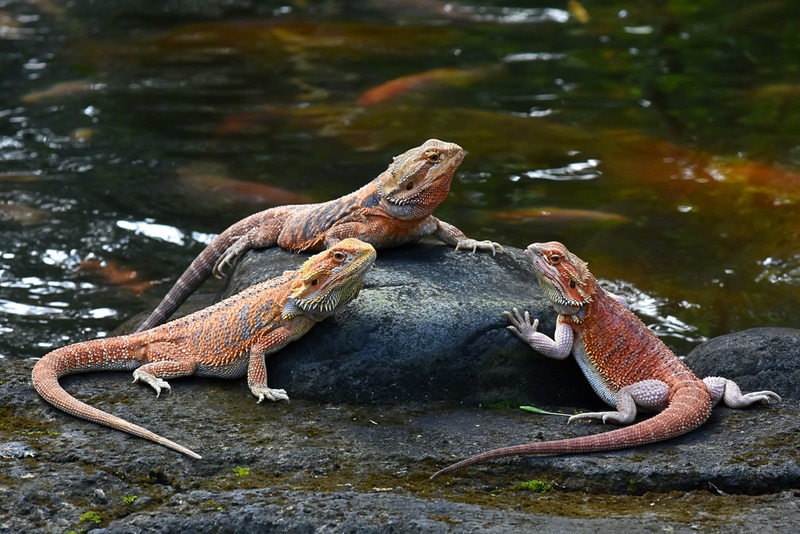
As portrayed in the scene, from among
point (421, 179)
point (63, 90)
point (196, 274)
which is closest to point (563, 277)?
point (421, 179)

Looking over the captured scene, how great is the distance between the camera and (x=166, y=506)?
5160mm

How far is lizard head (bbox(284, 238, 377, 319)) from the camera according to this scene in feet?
21.9

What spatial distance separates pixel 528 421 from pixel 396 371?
2.84 ft

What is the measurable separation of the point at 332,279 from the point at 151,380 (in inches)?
49.7

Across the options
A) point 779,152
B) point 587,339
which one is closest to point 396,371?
point 587,339

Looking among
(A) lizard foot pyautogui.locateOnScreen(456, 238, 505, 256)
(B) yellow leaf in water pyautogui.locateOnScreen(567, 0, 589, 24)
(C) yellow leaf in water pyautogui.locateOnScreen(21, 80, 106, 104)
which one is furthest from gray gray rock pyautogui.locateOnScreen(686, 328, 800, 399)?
(B) yellow leaf in water pyautogui.locateOnScreen(567, 0, 589, 24)

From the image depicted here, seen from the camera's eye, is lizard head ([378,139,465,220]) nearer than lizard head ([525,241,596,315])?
No

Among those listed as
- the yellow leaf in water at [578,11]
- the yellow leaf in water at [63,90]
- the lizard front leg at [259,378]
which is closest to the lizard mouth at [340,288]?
the lizard front leg at [259,378]

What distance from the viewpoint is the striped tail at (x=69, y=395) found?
230 inches

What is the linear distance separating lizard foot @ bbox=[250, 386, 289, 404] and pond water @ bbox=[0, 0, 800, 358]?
12.9 ft

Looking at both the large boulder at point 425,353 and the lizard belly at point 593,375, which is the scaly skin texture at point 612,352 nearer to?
the lizard belly at point 593,375

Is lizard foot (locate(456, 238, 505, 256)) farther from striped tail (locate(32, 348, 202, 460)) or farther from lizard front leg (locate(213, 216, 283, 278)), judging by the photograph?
striped tail (locate(32, 348, 202, 460))

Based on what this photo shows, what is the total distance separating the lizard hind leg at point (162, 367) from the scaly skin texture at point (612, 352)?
2.06m

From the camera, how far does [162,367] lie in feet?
22.1
